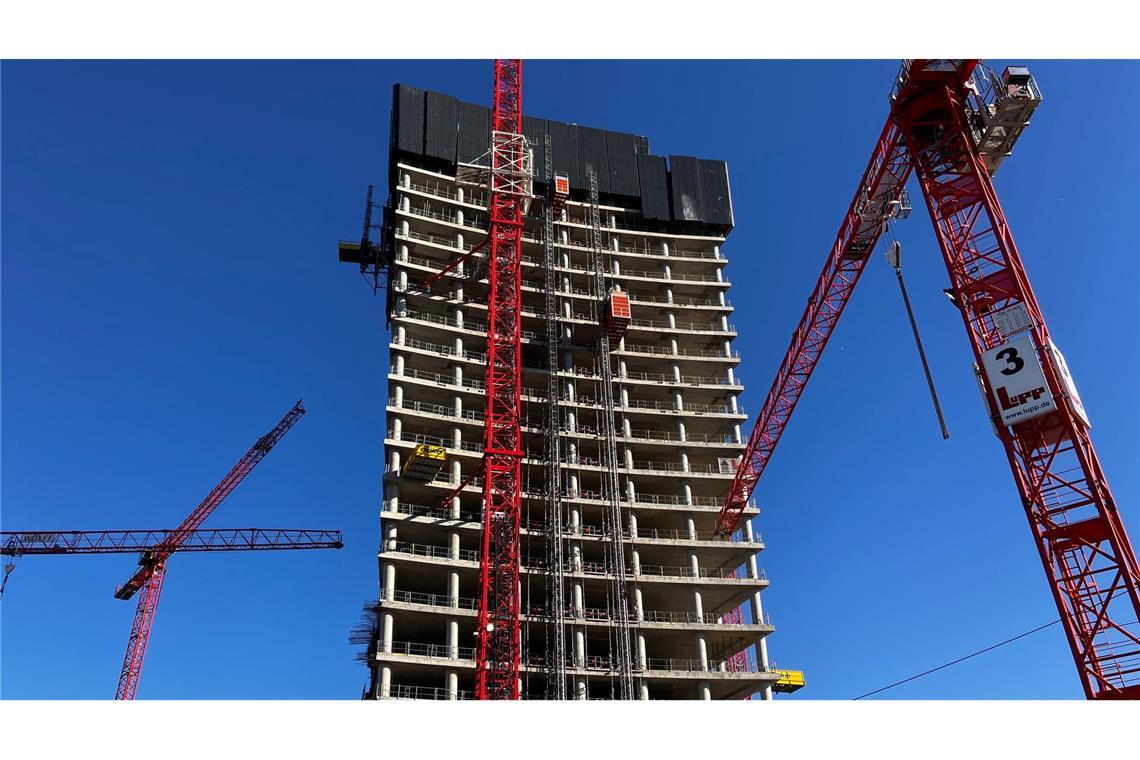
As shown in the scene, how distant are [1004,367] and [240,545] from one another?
88.7 m

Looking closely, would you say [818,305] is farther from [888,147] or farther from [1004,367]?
[1004,367]

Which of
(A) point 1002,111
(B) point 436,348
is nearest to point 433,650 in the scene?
(B) point 436,348

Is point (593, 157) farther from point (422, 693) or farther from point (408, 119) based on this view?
point (422, 693)

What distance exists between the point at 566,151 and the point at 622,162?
245 inches

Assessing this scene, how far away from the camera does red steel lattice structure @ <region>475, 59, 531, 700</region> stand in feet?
189

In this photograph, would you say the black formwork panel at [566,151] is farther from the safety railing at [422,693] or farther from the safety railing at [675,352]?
the safety railing at [422,693]

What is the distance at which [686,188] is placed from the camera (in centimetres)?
9131

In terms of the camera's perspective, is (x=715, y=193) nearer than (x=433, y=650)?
No

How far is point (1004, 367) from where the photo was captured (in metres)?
38.8

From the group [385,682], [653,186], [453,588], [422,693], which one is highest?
[653,186]

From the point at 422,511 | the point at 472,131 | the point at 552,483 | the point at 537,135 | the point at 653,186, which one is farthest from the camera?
the point at 653,186

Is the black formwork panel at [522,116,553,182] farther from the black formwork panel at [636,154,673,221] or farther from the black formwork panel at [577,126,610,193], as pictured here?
the black formwork panel at [636,154,673,221]

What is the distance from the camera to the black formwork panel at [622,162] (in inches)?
3519

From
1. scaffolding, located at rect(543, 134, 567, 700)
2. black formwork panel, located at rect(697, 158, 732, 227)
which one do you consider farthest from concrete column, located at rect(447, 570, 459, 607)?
black formwork panel, located at rect(697, 158, 732, 227)
